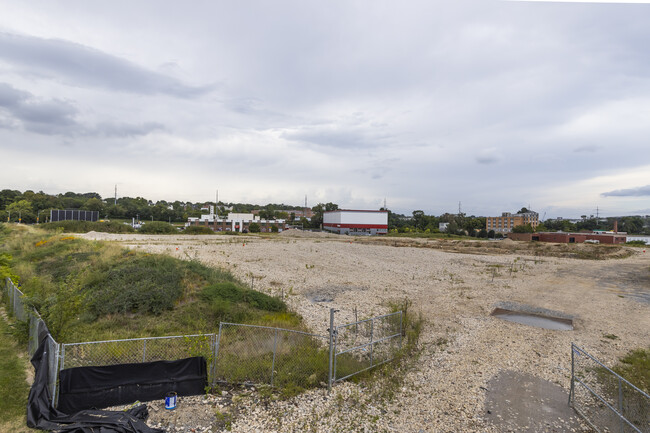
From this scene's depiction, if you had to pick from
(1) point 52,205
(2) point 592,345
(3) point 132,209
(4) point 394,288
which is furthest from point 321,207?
(2) point 592,345

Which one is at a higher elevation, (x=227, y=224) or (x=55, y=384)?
(x=227, y=224)

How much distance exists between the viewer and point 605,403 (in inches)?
312

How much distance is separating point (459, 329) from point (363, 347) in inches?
234

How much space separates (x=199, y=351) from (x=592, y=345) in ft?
54.4

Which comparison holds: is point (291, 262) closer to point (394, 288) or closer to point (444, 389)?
point (394, 288)

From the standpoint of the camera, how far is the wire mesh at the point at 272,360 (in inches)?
414

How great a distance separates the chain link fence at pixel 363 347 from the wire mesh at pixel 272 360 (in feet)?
2.17

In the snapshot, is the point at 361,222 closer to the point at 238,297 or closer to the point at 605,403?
the point at 238,297

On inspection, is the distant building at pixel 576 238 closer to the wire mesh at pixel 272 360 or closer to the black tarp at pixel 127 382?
the wire mesh at pixel 272 360

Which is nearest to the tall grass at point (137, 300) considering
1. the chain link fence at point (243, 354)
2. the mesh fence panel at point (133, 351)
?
the mesh fence panel at point (133, 351)

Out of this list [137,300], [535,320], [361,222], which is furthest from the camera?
[361,222]

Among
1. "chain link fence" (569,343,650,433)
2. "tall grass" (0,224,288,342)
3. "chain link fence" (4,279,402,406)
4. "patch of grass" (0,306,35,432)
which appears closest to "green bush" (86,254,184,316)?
"tall grass" (0,224,288,342)

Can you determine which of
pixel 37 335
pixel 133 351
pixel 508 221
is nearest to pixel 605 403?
pixel 133 351

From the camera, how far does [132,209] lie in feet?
473
